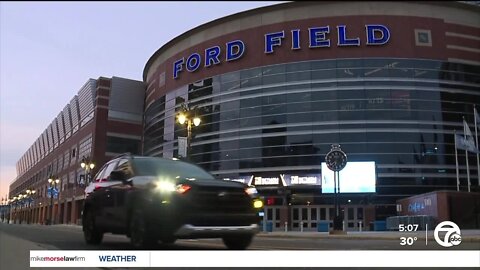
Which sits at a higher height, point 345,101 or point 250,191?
point 345,101

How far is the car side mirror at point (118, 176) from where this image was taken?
5312 mm

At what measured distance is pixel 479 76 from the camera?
172 ft

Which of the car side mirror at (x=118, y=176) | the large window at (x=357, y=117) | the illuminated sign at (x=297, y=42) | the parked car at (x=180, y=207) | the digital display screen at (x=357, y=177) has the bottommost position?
the parked car at (x=180, y=207)

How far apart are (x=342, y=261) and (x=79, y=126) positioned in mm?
7800

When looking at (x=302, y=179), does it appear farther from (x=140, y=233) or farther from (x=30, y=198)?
(x=30, y=198)

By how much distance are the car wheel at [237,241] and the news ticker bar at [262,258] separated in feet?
0.53

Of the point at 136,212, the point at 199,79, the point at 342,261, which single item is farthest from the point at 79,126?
the point at 199,79

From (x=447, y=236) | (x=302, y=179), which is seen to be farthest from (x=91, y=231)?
(x=302, y=179)

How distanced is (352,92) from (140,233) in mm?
48140

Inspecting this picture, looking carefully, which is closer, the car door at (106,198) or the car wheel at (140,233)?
the car wheel at (140,233)

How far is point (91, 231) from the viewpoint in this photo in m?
6.18

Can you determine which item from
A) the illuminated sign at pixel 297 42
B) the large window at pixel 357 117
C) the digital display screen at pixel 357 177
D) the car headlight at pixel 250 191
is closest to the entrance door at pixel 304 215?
the large window at pixel 357 117

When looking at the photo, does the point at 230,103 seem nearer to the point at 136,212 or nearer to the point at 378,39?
the point at 378,39

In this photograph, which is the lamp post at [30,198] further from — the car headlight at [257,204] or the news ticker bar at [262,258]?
the car headlight at [257,204]
